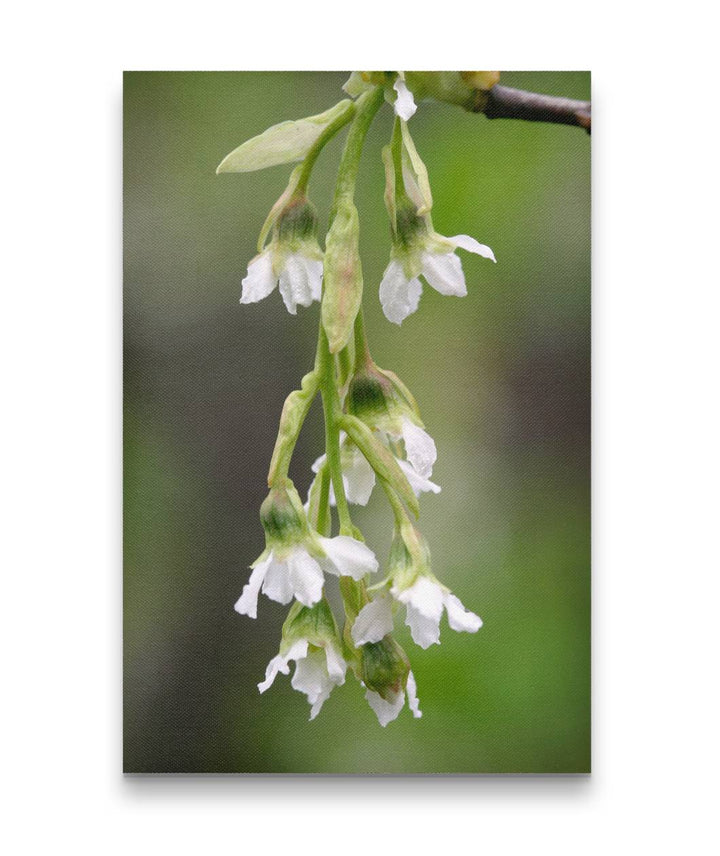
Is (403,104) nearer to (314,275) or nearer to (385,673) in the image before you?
(314,275)

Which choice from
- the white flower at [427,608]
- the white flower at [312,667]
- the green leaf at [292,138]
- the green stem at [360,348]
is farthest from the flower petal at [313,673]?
the green leaf at [292,138]

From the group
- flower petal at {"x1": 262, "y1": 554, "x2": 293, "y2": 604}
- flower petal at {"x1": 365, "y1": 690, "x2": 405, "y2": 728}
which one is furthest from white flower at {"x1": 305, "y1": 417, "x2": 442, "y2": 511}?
flower petal at {"x1": 365, "y1": 690, "x2": 405, "y2": 728}

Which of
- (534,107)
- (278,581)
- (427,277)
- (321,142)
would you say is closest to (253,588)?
(278,581)

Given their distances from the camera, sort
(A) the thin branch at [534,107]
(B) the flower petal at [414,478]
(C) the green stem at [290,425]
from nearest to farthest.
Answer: (C) the green stem at [290,425] → (B) the flower petal at [414,478] → (A) the thin branch at [534,107]

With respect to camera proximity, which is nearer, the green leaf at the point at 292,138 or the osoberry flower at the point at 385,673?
the osoberry flower at the point at 385,673

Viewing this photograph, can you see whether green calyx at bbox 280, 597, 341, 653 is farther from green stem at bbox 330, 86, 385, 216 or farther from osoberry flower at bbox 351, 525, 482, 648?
green stem at bbox 330, 86, 385, 216

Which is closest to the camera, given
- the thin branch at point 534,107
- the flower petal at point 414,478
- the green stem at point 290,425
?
the green stem at point 290,425

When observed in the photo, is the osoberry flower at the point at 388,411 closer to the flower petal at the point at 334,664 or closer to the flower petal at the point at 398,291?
the flower petal at the point at 398,291
